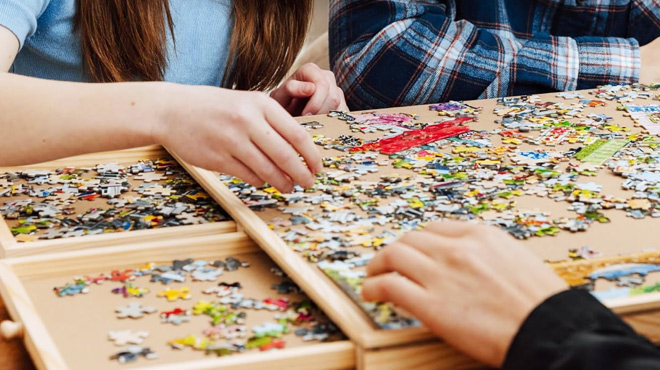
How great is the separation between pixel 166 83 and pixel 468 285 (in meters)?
0.60

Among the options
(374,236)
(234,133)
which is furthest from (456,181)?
(234,133)

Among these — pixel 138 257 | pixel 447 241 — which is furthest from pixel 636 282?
pixel 138 257

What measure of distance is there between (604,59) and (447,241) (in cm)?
141

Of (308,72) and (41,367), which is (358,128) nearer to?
(308,72)

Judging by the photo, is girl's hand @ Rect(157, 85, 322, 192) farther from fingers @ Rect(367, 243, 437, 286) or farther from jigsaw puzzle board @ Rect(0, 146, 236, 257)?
fingers @ Rect(367, 243, 437, 286)

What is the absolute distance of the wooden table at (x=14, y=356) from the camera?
0.94 m

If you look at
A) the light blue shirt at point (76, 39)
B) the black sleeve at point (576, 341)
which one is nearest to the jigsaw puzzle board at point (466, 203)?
the black sleeve at point (576, 341)

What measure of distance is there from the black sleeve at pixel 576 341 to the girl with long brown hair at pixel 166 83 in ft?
1.62

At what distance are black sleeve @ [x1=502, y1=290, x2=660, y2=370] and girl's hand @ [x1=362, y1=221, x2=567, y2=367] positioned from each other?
2 cm

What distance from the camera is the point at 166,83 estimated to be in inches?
48.2

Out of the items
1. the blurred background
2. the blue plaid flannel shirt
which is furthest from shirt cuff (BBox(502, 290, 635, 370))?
the blurred background

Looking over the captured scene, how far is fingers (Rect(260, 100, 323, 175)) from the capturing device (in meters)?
1.17

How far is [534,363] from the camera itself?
792 millimetres

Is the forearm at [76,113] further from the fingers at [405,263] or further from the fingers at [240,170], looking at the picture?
the fingers at [405,263]
